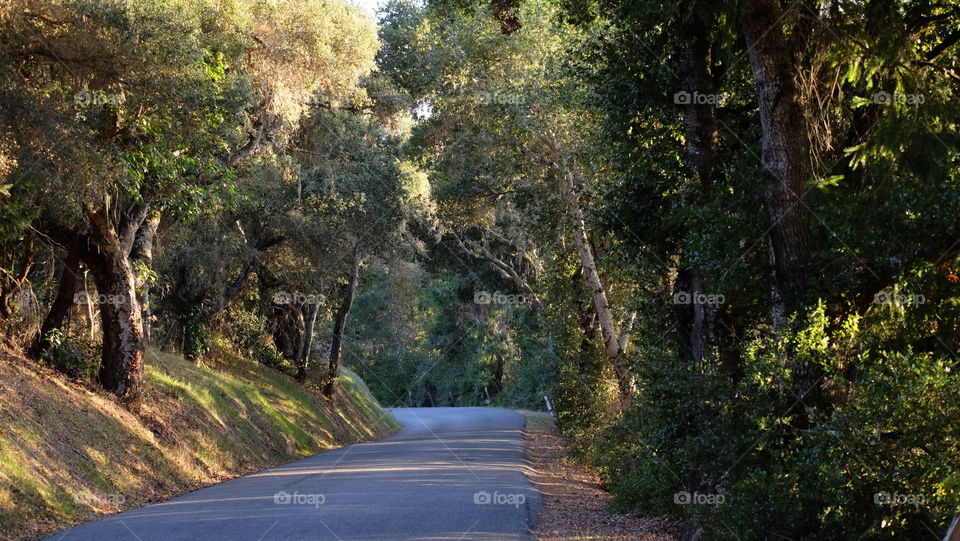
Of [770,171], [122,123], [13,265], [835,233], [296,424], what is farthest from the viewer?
[296,424]

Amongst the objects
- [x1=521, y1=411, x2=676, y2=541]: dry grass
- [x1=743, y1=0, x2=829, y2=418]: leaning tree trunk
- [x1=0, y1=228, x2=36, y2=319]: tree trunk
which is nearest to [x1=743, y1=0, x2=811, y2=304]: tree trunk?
[x1=743, y1=0, x2=829, y2=418]: leaning tree trunk

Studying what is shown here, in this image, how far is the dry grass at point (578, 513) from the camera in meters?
12.6

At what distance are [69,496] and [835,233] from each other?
34.9ft

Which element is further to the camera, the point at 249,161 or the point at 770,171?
the point at 249,161

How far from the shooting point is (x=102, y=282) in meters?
18.3

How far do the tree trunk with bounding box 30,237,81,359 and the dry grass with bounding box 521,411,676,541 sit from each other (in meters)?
9.63

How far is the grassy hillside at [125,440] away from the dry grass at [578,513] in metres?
6.36

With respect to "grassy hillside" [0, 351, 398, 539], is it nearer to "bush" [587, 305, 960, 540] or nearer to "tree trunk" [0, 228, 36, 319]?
"tree trunk" [0, 228, 36, 319]

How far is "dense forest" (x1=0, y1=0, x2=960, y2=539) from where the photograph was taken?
8568 millimetres

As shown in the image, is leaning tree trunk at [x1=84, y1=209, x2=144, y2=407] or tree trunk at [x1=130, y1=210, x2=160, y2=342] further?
tree trunk at [x1=130, y1=210, x2=160, y2=342]

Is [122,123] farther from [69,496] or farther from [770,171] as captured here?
[770,171]

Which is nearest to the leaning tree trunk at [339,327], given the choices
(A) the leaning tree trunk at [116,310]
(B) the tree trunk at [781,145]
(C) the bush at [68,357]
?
(A) the leaning tree trunk at [116,310]

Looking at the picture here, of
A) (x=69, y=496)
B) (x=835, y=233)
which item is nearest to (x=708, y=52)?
(x=835, y=233)

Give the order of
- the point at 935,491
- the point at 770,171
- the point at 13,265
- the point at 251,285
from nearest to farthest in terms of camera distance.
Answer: the point at 935,491, the point at 770,171, the point at 13,265, the point at 251,285
